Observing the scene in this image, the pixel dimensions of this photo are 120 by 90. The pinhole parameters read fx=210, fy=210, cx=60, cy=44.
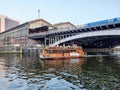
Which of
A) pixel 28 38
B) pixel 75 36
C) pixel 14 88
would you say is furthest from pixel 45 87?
pixel 28 38

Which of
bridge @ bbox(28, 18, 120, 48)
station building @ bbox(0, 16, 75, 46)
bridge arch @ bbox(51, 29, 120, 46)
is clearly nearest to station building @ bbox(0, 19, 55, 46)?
station building @ bbox(0, 16, 75, 46)

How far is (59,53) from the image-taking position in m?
63.1

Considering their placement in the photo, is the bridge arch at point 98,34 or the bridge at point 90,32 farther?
the bridge at point 90,32

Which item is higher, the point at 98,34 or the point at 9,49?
the point at 98,34

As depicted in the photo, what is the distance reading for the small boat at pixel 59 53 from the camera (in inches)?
2386

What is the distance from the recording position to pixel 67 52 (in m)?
64.8

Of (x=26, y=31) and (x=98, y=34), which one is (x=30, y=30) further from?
(x=98, y=34)

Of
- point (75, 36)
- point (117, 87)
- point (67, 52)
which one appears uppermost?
point (75, 36)

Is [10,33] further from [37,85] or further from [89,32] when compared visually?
[37,85]

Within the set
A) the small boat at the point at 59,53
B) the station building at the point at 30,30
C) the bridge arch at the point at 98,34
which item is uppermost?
the station building at the point at 30,30

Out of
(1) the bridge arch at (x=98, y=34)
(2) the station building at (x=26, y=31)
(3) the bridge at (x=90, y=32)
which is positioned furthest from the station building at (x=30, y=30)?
(1) the bridge arch at (x=98, y=34)

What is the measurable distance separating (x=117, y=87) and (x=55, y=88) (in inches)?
252

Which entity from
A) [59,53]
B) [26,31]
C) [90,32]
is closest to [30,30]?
[26,31]

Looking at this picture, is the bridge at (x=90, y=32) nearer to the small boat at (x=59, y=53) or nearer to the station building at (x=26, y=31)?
the small boat at (x=59, y=53)
